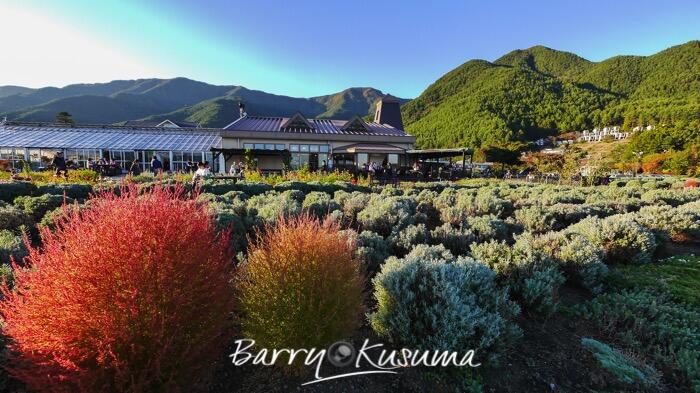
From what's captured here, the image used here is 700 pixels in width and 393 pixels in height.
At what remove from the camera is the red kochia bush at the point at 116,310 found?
165 centimetres

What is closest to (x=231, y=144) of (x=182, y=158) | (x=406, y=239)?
(x=182, y=158)

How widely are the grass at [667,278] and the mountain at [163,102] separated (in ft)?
240

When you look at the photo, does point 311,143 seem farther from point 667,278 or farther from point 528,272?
point 667,278

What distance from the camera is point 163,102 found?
120m

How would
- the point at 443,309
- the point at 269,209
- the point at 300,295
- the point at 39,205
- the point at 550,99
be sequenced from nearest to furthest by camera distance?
the point at 300,295
the point at 443,309
the point at 269,209
the point at 39,205
the point at 550,99

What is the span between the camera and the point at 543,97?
6806cm

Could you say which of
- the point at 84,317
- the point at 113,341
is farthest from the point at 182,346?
the point at 84,317

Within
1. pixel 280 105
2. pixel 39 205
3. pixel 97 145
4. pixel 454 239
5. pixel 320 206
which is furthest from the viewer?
pixel 280 105

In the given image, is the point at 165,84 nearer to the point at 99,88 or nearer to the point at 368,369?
the point at 99,88

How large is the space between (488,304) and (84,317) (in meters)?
2.79

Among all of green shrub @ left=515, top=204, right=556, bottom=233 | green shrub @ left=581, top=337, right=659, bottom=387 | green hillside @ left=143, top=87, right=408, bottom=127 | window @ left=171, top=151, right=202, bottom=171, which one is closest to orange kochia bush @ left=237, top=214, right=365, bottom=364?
green shrub @ left=581, top=337, right=659, bottom=387

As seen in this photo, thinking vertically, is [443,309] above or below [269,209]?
below

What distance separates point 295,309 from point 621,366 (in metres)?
2.63

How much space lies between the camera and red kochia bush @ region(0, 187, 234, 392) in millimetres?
1651
